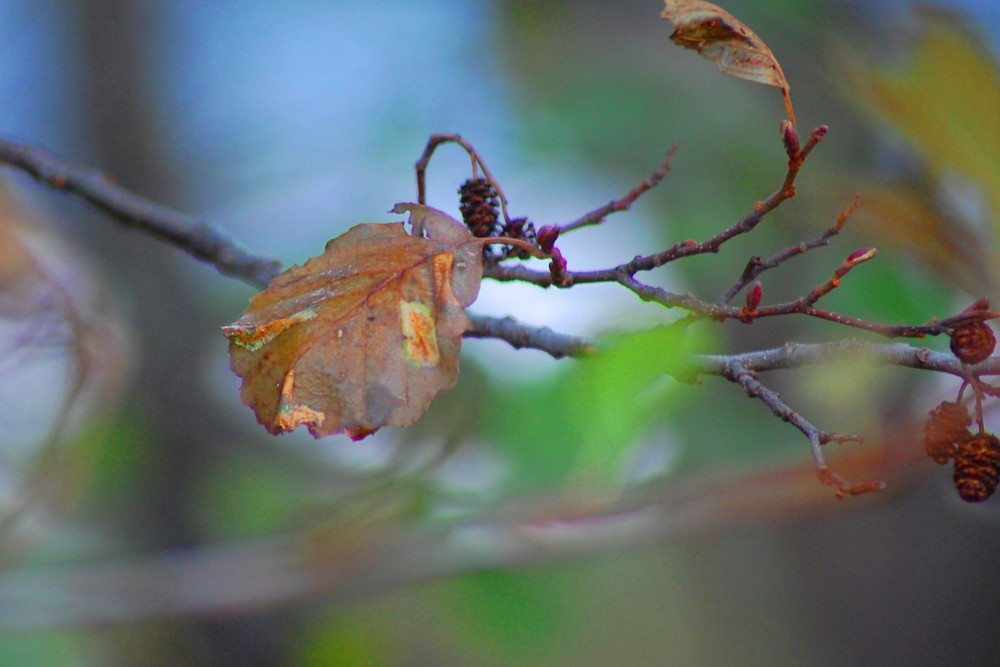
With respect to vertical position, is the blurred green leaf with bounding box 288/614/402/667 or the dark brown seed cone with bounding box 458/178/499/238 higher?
the dark brown seed cone with bounding box 458/178/499/238

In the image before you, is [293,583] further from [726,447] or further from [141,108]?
[141,108]

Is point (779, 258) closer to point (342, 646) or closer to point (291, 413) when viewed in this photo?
point (291, 413)

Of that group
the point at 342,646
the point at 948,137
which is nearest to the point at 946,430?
the point at 948,137

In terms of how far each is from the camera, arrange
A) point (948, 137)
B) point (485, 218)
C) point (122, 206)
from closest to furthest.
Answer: point (485, 218) → point (122, 206) → point (948, 137)

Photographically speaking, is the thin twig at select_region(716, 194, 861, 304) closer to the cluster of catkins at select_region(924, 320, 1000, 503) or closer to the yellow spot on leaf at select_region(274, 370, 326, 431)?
the cluster of catkins at select_region(924, 320, 1000, 503)

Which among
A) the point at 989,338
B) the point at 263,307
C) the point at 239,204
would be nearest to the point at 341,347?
the point at 263,307

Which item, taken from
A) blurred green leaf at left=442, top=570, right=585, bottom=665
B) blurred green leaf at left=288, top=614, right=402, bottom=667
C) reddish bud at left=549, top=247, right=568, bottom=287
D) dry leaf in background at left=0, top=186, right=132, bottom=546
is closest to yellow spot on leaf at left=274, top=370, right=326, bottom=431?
reddish bud at left=549, top=247, right=568, bottom=287
